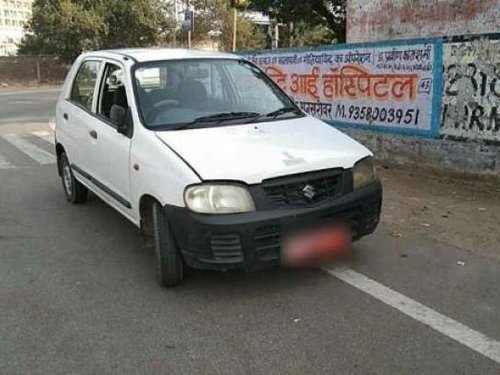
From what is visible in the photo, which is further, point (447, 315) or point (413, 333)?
point (447, 315)

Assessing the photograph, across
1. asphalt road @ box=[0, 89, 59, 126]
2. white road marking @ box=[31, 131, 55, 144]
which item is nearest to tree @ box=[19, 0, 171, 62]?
asphalt road @ box=[0, 89, 59, 126]

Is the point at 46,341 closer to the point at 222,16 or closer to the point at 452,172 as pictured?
the point at 452,172

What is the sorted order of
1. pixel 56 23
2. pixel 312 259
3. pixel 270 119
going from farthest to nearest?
pixel 56 23
pixel 270 119
pixel 312 259

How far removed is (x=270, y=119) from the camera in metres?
5.34

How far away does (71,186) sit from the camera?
7262 millimetres

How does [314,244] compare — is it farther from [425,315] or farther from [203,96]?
[203,96]

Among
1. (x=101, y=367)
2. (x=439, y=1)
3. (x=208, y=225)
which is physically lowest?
(x=101, y=367)

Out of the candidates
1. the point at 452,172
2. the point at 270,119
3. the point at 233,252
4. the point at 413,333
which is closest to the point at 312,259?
the point at 233,252

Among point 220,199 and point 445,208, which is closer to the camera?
point 220,199

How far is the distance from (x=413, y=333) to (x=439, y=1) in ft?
29.0

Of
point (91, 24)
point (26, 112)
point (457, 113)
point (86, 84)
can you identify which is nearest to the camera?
point (86, 84)

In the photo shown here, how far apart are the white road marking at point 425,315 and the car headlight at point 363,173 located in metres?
0.71

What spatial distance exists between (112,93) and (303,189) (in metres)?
2.37

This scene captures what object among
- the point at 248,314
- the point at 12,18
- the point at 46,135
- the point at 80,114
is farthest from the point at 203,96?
the point at 12,18
